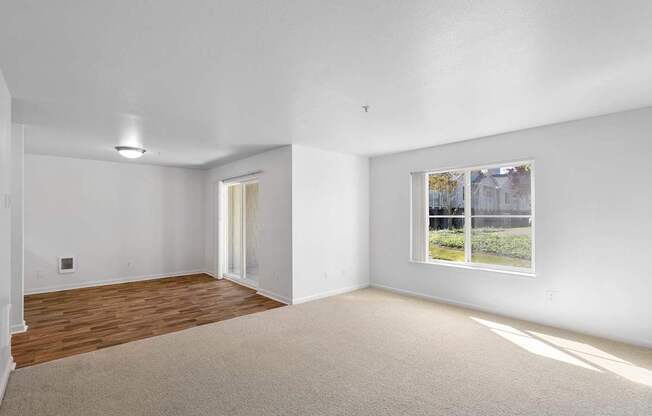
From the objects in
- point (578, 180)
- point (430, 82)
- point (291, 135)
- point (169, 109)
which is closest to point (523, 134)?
point (578, 180)

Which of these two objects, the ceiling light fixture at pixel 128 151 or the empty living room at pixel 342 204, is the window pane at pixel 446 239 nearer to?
the empty living room at pixel 342 204

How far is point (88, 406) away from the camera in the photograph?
2.22m

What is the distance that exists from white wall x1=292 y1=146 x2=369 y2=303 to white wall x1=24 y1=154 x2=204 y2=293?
3705 mm

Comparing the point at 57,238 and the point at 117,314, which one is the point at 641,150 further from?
the point at 57,238

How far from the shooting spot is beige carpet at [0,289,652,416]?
2213 mm

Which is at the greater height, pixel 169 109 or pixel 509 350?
pixel 169 109

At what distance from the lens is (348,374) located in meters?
2.65

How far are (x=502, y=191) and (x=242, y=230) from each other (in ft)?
15.0

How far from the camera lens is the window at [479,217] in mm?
4137

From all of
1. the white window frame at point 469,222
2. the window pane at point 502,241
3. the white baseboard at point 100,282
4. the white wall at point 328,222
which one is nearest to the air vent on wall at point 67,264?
the white baseboard at point 100,282

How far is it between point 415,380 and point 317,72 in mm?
2594

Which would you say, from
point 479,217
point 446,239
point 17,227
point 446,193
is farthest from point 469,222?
point 17,227

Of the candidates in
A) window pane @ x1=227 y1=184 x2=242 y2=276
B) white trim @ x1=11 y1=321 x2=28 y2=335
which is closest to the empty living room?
white trim @ x1=11 y1=321 x2=28 y2=335

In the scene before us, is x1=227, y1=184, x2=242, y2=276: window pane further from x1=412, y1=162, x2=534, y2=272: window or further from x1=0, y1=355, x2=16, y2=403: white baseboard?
x1=0, y1=355, x2=16, y2=403: white baseboard
